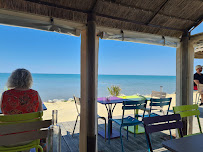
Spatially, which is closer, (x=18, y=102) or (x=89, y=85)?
(x=18, y=102)

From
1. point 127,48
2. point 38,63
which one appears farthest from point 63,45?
point 127,48

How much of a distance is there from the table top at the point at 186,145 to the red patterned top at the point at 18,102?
1.34m

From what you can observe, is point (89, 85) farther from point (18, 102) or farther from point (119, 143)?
point (119, 143)

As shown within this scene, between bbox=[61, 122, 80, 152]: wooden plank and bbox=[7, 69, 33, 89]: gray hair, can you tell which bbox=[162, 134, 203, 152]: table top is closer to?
bbox=[7, 69, 33, 89]: gray hair

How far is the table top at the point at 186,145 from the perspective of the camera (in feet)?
3.34

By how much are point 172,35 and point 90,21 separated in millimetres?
1805

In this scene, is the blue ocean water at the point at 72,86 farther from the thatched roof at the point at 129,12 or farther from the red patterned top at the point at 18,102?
the red patterned top at the point at 18,102

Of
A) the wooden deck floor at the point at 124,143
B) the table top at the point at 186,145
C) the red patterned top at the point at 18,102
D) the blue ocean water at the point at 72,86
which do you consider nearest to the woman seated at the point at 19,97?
the red patterned top at the point at 18,102

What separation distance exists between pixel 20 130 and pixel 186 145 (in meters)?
1.28

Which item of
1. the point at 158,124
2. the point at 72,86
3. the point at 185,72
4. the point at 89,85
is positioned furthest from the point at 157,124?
the point at 72,86

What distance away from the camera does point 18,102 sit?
149 centimetres

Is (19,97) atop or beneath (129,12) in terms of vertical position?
beneath

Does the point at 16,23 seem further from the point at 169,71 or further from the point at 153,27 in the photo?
the point at 169,71

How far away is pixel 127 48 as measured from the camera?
38.5 m
